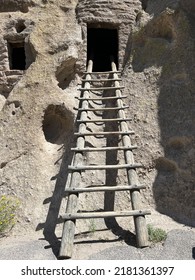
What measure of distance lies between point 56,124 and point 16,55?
2270mm

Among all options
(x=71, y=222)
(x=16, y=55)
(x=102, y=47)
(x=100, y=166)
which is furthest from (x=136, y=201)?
(x=102, y=47)

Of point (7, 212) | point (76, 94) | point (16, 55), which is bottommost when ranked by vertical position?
point (7, 212)

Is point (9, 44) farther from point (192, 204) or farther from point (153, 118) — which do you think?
point (192, 204)

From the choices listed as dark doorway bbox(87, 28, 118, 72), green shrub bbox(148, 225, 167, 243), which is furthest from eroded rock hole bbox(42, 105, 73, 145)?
dark doorway bbox(87, 28, 118, 72)

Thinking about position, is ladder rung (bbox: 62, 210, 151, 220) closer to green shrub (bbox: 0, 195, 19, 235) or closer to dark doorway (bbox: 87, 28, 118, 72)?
green shrub (bbox: 0, 195, 19, 235)

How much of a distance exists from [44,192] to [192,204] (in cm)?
210

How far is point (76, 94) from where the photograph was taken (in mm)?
6363

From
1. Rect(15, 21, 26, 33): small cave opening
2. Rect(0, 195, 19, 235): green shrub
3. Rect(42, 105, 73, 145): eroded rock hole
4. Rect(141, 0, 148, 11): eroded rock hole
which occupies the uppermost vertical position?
Rect(141, 0, 148, 11): eroded rock hole

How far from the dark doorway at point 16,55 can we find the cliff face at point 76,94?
0.10ft

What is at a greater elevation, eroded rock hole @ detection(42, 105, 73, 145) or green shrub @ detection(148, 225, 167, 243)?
eroded rock hole @ detection(42, 105, 73, 145)

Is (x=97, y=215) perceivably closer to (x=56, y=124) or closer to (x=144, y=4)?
(x=56, y=124)

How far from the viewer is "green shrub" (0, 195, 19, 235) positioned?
471 cm

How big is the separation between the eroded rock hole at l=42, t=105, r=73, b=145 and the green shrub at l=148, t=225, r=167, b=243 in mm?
2317
